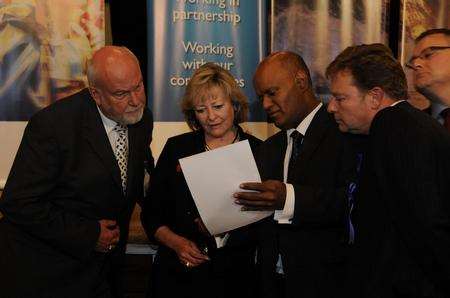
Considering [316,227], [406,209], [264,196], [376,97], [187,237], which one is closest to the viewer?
[406,209]

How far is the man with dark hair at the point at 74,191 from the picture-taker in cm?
240

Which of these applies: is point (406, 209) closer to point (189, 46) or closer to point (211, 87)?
point (211, 87)

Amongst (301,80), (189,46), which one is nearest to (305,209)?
(301,80)

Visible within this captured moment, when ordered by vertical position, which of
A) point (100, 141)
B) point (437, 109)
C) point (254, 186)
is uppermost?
point (437, 109)

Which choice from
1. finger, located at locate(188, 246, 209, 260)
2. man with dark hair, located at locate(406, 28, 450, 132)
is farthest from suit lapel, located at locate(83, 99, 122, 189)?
man with dark hair, located at locate(406, 28, 450, 132)

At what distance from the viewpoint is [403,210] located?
1.63 meters

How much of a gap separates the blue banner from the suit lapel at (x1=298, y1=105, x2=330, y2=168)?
167cm

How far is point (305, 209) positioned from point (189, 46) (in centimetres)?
216

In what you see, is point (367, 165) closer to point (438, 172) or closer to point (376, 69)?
point (438, 172)

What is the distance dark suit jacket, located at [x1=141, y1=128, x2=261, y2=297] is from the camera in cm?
265

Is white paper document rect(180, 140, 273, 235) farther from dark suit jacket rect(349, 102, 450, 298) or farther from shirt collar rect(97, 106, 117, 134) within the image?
dark suit jacket rect(349, 102, 450, 298)

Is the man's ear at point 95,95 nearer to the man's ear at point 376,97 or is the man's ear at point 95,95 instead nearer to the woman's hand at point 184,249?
the woman's hand at point 184,249

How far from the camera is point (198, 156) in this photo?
7.72 ft

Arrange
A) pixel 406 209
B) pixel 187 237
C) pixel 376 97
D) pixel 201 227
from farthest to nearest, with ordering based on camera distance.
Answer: pixel 187 237 < pixel 201 227 < pixel 376 97 < pixel 406 209
